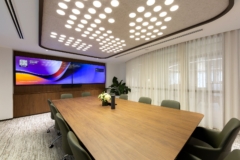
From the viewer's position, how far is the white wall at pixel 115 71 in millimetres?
7090

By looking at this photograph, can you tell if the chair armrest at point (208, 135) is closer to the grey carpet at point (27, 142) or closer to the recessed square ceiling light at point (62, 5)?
the grey carpet at point (27, 142)

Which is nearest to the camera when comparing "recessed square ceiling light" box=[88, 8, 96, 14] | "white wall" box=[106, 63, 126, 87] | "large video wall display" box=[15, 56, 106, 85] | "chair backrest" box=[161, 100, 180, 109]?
"recessed square ceiling light" box=[88, 8, 96, 14]

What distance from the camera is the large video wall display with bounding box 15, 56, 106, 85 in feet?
14.1

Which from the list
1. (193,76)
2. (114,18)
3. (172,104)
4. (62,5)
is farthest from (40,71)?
(193,76)

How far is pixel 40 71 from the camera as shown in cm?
470

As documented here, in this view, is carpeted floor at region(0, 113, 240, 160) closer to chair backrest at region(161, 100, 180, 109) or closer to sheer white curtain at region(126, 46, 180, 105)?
chair backrest at region(161, 100, 180, 109)

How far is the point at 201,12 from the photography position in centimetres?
186

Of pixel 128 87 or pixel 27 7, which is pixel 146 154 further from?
pixel 128 87

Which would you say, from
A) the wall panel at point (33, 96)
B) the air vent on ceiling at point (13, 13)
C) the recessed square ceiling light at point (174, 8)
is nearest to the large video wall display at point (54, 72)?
the wall panel at point (33, 96)

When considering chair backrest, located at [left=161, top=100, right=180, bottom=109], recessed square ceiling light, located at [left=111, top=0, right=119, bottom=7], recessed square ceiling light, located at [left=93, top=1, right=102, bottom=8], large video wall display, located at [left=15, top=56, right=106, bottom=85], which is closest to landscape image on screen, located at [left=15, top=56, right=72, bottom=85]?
large video wall display, located at [left=15, top=56, right=106, bottom=85]

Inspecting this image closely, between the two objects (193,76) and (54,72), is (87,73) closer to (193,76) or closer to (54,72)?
(54,72)

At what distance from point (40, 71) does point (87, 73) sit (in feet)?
7.22

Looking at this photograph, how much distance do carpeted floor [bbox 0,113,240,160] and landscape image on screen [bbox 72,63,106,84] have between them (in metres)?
2.78

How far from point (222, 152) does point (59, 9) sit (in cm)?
301
